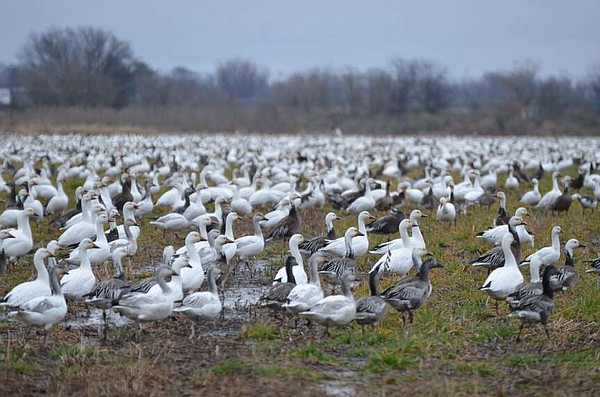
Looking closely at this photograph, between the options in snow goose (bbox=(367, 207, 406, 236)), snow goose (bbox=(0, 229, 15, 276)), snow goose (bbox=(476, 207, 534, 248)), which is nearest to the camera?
snow goose (bbox=(0, 229, 15, 276))

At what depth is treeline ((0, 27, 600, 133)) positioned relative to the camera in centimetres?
6047

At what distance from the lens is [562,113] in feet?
217

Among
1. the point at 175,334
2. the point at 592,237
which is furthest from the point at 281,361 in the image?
the point at 592,237

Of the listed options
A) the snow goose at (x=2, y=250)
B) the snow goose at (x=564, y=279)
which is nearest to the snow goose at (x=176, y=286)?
the snow goose at (x=2, y=250)

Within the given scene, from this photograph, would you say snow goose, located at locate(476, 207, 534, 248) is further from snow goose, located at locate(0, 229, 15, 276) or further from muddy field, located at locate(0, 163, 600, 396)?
snow goose, located at locate(0, 229, 15, 276)

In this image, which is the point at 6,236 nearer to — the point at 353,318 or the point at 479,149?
the point at 353,318

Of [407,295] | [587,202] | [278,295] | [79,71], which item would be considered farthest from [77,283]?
[79,71]

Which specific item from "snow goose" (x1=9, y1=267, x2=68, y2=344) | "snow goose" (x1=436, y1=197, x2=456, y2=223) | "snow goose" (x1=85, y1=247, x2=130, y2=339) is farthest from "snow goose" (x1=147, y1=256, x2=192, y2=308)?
"snow goose" (x1=436, y1=197, x2=456, y2=223)

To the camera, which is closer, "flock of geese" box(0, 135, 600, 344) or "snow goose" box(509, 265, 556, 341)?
"snow goose" box(509, 265, 556, 341)

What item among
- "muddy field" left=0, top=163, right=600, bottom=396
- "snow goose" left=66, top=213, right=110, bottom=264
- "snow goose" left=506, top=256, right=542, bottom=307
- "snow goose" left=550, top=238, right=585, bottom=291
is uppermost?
"snow goose" left=66, top=213, right=110, bottom=264

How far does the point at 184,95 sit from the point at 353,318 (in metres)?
66.7

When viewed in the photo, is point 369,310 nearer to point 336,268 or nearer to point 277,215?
point 336,268

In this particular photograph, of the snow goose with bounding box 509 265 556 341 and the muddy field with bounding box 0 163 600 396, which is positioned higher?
the snow goose with bounding box 509 265 556 341

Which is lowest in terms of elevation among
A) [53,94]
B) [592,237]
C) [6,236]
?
[592,237]
